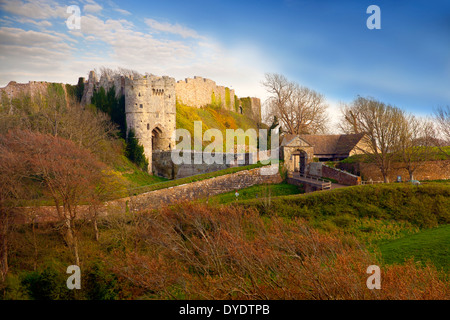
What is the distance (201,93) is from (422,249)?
156 ft

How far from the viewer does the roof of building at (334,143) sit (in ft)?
123

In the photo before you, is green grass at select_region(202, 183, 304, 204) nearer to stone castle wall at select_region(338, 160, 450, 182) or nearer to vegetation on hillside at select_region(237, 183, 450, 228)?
vegetation on hillside at select_region(237, 183, 450, 228)

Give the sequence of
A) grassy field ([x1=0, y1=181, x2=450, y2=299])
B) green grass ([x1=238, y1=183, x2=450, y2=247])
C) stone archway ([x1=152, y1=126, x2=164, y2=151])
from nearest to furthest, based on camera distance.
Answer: grassy field ([x1=0, y1=181, x2=450, y2=299]) < green grass ([x1=238, y1=183, x2=450, y2=247]) < stone archway ([x1=152, y1=126, x2=164, y2=151])

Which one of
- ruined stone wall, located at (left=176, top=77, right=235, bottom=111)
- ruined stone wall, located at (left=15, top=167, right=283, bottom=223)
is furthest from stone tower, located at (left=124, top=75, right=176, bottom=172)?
ruined stone wall, located at (left=176, top=77, right=235, bottom=111)

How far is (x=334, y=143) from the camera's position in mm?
39719

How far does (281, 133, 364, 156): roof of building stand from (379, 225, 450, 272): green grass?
21.2m

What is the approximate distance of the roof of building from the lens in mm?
37625

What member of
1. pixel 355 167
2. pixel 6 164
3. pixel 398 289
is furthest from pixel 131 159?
pixel 398 289

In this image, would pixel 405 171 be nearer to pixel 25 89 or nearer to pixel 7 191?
pixel 7 191

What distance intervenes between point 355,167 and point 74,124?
2535cm

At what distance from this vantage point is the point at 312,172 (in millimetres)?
33906

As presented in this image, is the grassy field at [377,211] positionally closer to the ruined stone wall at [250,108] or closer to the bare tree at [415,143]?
the bare tree at [415,143]
